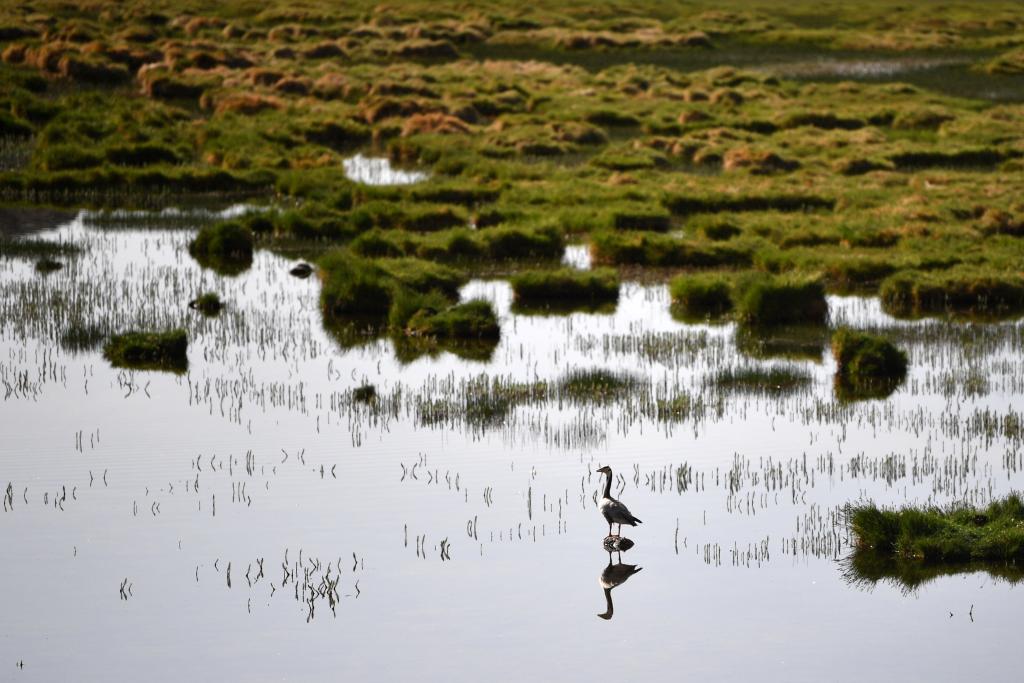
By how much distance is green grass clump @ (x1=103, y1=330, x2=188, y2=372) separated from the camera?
71.2 ft

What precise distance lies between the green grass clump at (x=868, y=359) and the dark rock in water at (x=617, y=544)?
27.0 feet

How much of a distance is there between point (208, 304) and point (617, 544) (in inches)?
536

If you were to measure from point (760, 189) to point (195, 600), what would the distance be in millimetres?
27356

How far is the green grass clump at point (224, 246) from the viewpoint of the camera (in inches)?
1208

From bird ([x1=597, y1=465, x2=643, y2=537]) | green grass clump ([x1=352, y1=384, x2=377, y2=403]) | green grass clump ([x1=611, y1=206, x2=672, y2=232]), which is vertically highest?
green grass clump ([x1=611, y1=206, x2=672, y2=232])

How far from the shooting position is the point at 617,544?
44.7 ft

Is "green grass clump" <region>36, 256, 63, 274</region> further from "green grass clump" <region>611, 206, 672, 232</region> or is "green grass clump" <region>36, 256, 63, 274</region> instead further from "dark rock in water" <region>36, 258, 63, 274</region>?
"green grass clump" <region>611, 206, 672, 232</region>

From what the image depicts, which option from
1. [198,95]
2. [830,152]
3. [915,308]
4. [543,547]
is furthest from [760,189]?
[198,95]

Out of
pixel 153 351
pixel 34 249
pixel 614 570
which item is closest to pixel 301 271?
pixel 34 249

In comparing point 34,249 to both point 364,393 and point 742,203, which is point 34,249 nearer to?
point 364,393

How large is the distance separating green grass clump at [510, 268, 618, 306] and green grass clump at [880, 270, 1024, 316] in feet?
15.7

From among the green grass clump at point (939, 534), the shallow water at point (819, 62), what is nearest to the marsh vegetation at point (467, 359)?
the green grass clump at point (939, 534)

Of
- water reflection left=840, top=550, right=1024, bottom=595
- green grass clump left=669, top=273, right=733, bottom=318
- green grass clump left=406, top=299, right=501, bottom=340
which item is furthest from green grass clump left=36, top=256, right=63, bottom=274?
water reflection left=840, top=550, right=1024, bottom=595

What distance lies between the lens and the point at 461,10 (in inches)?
4173
